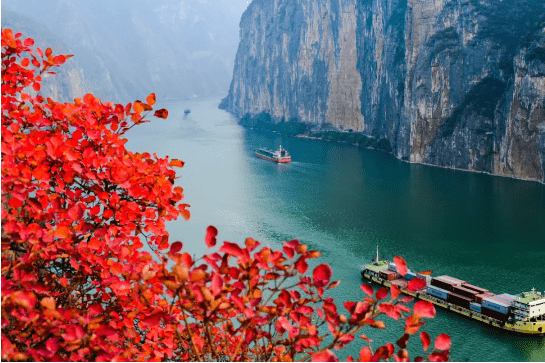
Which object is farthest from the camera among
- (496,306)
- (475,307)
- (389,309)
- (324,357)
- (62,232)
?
(475,307)

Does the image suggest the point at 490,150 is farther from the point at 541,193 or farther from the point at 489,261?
the point at 489,261

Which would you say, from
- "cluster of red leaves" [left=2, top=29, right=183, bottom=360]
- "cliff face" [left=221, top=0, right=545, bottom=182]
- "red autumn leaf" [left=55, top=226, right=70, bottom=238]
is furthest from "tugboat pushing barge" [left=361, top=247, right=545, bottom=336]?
"cliff face" [left=221, top=0, right=545, bottom=182]

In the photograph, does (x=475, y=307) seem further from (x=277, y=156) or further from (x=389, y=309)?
(x=277, y=156)

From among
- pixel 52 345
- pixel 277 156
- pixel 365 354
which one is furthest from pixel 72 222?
pixel 277 156

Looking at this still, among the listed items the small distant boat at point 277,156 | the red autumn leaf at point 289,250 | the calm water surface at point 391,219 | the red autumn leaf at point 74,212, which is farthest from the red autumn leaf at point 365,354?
the small distant boat at point 277,156

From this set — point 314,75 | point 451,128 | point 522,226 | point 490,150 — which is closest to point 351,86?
point 314,75

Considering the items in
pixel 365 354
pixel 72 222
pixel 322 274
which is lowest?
pixel 365 354
